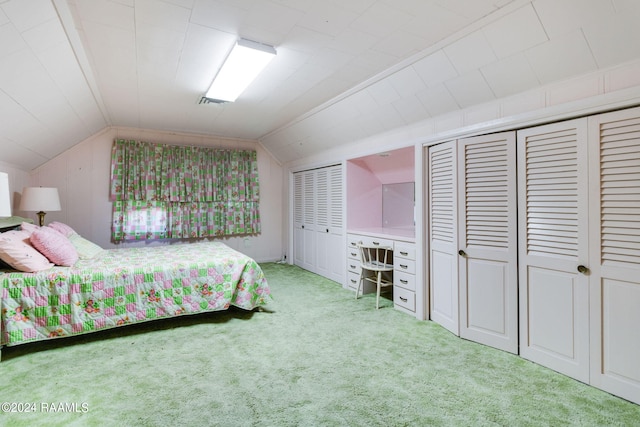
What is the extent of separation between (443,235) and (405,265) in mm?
586

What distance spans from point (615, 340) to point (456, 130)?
179 cm

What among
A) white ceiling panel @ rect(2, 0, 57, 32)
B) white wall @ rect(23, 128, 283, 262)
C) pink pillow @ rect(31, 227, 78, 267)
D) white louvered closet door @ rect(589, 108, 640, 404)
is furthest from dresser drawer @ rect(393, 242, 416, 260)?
white wall @ rect(23, 128, 283, 262)

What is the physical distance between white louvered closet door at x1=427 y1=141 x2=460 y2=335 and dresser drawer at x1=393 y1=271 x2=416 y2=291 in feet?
0.61

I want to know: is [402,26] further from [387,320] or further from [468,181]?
[387,320]

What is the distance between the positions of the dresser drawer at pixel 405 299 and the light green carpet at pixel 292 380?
261 millimetres

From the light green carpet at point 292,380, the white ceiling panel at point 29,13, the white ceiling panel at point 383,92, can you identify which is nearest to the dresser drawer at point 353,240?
the light green carpet at point 292,380

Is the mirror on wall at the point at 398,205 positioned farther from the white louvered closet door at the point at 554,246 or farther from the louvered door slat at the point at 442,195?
the white louvered closet door at the point at 554,246

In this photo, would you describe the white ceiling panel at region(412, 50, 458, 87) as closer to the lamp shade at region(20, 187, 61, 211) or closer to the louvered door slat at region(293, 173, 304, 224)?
the louvered door slat at region(293, 173, 304, 224)

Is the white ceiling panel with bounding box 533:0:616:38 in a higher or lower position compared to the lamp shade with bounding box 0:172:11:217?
higher

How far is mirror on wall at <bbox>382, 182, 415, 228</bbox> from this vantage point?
424 cm

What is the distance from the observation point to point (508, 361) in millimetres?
2266

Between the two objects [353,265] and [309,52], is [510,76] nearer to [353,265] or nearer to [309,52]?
[309,52]

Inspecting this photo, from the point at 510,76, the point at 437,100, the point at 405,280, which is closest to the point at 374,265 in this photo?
the point at 405,280

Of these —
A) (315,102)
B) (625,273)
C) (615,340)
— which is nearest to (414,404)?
(615,340)
